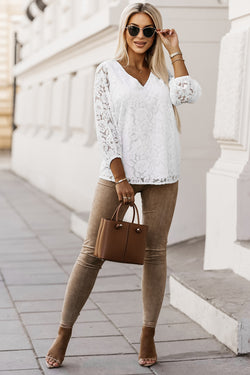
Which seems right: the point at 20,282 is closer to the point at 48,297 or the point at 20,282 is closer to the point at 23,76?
the point at 48,297

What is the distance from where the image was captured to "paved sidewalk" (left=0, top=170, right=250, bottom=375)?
458cm

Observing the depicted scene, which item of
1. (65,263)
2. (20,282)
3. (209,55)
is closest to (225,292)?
(20,282)

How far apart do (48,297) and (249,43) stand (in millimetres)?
2303

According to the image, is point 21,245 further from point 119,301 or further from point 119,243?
point 119,243

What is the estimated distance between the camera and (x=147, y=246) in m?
4.52

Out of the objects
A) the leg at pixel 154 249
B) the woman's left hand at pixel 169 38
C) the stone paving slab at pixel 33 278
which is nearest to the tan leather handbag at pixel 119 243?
the leg at pixel 154 249

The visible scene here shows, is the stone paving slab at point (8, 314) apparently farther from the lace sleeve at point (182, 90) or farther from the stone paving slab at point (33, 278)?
the lace sleeve at point (182, 90)

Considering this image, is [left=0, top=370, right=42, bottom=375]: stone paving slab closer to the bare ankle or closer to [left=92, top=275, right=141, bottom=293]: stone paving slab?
the bare ankle

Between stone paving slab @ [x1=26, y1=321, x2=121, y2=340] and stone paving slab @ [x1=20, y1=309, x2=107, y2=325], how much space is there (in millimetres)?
88

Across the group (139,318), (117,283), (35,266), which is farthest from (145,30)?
(35,266)

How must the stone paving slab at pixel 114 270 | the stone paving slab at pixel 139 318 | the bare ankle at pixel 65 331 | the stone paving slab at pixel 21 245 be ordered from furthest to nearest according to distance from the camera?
1. the stone paving slab at pixel 21 245
2. the stone paving slab at pixel 114 270
3. the stone paving slab at pixel 139 318
4. the bare ankle at pixel 65 331

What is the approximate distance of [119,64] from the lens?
14.4 ft

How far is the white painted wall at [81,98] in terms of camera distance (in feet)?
27.4

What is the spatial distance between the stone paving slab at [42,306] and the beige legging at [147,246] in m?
1.42
